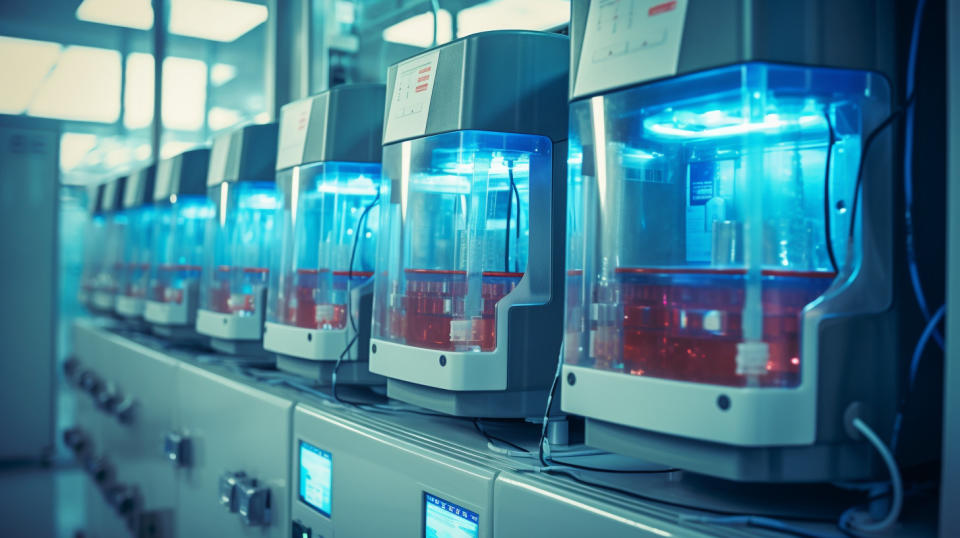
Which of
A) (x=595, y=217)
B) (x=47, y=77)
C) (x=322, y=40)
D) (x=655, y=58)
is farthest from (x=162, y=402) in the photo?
(x=47, y=77)

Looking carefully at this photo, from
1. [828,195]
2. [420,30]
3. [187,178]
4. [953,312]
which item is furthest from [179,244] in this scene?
[953,312]

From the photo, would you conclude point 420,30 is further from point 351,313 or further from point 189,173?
point 351,313

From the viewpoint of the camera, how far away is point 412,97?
1482mm

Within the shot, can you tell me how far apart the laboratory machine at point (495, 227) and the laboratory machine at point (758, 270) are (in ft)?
0.81

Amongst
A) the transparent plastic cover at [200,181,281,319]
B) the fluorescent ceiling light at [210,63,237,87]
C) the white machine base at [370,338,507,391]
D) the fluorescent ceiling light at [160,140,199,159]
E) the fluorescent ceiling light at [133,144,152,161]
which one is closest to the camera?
the white machine base at [370,338,507,391]

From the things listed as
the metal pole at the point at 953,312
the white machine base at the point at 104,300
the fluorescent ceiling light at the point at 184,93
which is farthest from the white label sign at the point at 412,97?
Result: the fluorescent ceiling light at the point at 184,93

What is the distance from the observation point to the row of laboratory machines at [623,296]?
935 mm

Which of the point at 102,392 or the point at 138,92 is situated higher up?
the point at 138,92

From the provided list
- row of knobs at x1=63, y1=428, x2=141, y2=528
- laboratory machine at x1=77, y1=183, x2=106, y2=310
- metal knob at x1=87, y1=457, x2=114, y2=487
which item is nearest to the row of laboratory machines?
row of knobs at x1=63, y1=428, x2=141, y2=528

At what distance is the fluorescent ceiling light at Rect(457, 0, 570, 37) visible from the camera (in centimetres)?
197

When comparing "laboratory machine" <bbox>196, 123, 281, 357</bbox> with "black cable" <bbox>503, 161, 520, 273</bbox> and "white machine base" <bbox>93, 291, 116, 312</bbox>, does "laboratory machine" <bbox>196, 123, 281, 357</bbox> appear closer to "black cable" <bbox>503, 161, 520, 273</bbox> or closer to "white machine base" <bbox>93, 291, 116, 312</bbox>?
"black cable" <bbox>503, 161, 520, 273</bbox>

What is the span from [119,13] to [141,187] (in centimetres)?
149

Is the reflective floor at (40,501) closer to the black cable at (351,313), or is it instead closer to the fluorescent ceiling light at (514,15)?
the black cable at (351,313)

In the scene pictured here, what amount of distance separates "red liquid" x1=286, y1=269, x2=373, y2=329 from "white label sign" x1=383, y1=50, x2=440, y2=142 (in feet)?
1.38
